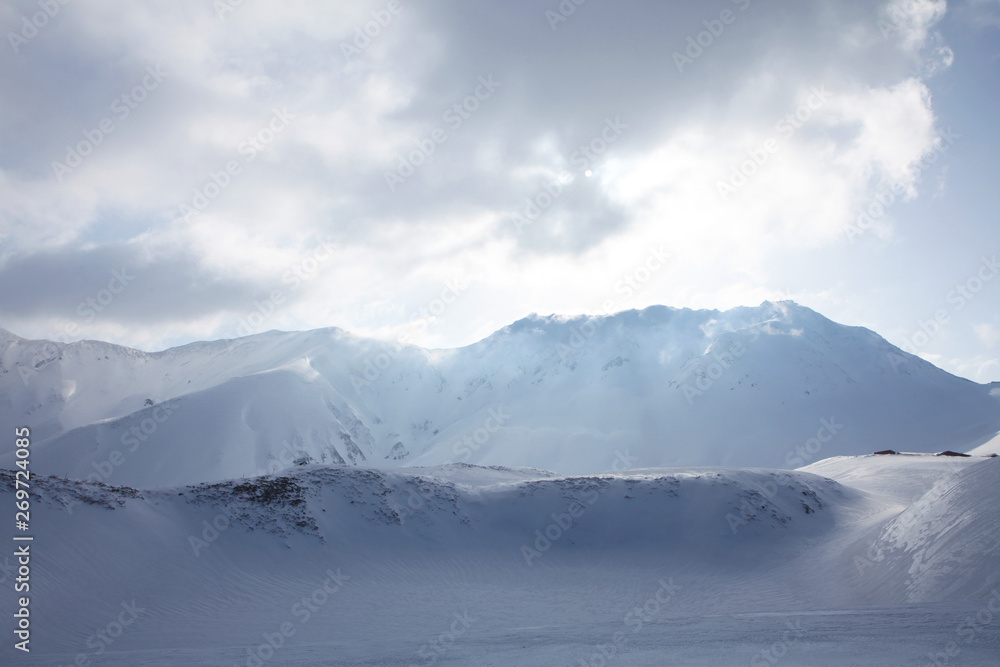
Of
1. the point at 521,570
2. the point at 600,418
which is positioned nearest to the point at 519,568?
the point at 521,570

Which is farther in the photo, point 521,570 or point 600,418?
point 600,418

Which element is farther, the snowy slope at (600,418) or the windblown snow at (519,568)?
the snowy slope at (600,418)

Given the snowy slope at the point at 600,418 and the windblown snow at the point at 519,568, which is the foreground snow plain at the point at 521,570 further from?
the snowy slope at the point at 600,418

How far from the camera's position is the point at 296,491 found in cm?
2828

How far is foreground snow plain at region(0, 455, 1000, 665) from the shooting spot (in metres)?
12.0

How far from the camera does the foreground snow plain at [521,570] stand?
11961 millimetres

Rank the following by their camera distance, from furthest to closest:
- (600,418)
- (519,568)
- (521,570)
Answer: (600,418), (519,568), (521,570)

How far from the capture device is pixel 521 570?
81.8 feet

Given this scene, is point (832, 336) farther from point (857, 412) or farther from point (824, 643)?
point (824, 643)

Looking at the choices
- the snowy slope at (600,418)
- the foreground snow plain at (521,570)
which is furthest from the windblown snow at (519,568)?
the snowy slope at (600,418)

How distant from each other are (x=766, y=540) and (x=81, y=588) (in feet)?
99.5

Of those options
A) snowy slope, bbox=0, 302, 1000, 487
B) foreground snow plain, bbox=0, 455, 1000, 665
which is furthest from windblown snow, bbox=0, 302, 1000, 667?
snowy slope, bbox=0, 302, 1000, 487

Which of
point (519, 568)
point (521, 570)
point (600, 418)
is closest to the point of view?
point (521, 570)

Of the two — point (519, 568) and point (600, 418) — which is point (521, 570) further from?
point (600, 418)
